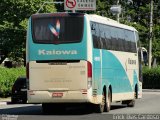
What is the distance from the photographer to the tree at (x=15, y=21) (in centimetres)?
7288

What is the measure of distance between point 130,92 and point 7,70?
1550 cm

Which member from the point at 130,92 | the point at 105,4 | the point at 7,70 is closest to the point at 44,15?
the point at 130,92

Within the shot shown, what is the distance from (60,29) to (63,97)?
8.39ft

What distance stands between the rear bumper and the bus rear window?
194cm

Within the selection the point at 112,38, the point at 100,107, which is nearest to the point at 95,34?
the point at 112,38

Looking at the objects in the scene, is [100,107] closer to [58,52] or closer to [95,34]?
[95,34]

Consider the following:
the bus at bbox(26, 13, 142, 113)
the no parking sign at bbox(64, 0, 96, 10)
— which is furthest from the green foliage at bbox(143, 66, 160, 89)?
the bus at bbox(26, 13, 142, 113)

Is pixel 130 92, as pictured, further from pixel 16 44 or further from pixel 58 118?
pixel 16 44

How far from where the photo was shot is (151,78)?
234ft

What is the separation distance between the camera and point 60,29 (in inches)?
977

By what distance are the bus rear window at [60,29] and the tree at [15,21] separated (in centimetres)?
4751

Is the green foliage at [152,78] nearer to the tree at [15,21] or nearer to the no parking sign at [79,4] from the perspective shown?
the tree at [15,21]

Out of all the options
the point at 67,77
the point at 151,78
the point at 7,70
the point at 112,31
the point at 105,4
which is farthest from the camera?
the point at 105,4

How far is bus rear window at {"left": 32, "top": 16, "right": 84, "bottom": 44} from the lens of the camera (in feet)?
81.1
